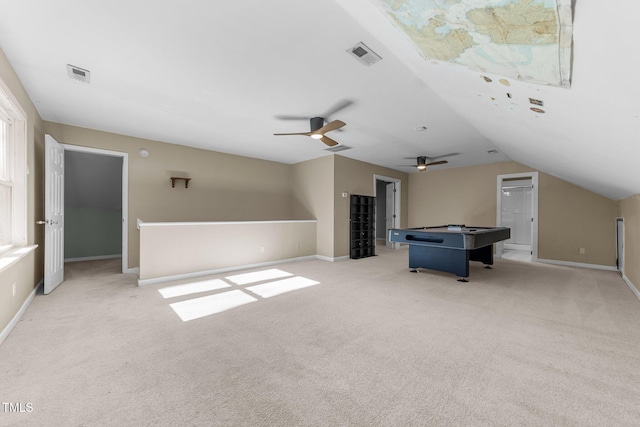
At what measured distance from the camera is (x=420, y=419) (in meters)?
1.34

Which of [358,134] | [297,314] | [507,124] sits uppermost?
[358,134]

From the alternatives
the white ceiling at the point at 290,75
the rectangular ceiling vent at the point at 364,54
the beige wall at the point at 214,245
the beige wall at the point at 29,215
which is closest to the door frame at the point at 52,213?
Answer: the beige wall at the point at 29,215

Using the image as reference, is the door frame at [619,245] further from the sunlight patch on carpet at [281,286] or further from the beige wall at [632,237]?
the sunlight patch on carpet at [281,286]

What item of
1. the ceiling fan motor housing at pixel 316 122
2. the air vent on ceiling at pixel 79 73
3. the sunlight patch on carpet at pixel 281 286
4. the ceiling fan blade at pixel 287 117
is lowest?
the sunlight patch on carpet at pixel 281 286

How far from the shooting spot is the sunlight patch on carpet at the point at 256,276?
161 inches

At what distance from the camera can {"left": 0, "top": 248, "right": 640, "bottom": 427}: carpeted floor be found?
139 centimetres

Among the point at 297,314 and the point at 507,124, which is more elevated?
the point at 507,124

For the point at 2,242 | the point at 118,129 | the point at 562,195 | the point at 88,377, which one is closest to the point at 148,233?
the point at 2,242

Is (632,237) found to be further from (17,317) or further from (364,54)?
(17,317)

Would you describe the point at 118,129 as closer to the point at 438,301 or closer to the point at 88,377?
the point at 88,377

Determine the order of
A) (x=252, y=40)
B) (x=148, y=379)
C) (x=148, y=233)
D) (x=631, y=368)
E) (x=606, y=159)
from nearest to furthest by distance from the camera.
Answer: (x=148, y=379) < (x=631, y=368) < (x=252, y=40) < (x=606, y=159) < (x=148, y=233)

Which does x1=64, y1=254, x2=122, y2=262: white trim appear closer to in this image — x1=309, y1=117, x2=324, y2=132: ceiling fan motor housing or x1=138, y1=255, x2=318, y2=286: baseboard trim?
x1=138, y1=255, x2=318, y2=286: baseboard trim

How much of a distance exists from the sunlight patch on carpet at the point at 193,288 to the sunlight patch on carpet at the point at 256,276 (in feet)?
0.71

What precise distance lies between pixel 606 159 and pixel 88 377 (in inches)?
183
